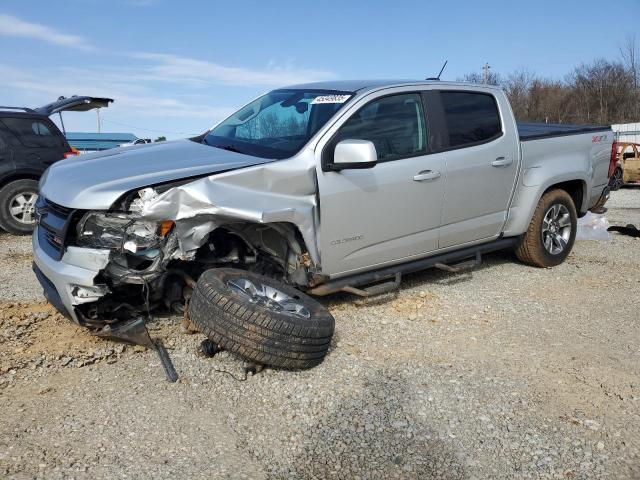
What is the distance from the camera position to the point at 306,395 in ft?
11.1

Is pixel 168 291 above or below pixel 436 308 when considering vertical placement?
above

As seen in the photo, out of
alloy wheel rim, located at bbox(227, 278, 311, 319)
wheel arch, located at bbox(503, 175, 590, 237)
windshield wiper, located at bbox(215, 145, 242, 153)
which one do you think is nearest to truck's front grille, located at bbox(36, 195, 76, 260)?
alloy wheel rim, located at bbox(227, 278, 311, 319)

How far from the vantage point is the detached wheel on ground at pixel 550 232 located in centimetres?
591

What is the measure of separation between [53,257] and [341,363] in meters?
2.02

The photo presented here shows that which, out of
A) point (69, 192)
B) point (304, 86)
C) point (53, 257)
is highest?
point (304, 86)

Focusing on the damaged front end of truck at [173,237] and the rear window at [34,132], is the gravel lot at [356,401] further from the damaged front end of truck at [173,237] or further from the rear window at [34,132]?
the rear window at [34,132]

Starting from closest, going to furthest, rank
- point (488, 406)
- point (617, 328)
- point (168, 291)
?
point (488, 406)
point (168, 291)
point (617, 328)

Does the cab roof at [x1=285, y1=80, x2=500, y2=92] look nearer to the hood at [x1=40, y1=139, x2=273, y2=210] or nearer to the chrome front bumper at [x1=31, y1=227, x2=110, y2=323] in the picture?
the hood at [x1=40, y1=139, x2=273, y2=210]

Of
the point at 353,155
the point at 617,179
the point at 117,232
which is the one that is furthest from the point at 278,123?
the point at 617,179

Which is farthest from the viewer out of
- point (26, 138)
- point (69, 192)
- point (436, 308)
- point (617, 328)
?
point (26, 138)

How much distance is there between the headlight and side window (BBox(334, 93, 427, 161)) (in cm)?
147

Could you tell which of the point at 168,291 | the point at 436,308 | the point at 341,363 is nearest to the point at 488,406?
the point at 341,363

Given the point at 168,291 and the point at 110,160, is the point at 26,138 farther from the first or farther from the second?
the point at 168,291

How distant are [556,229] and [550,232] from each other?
0.42 ft
